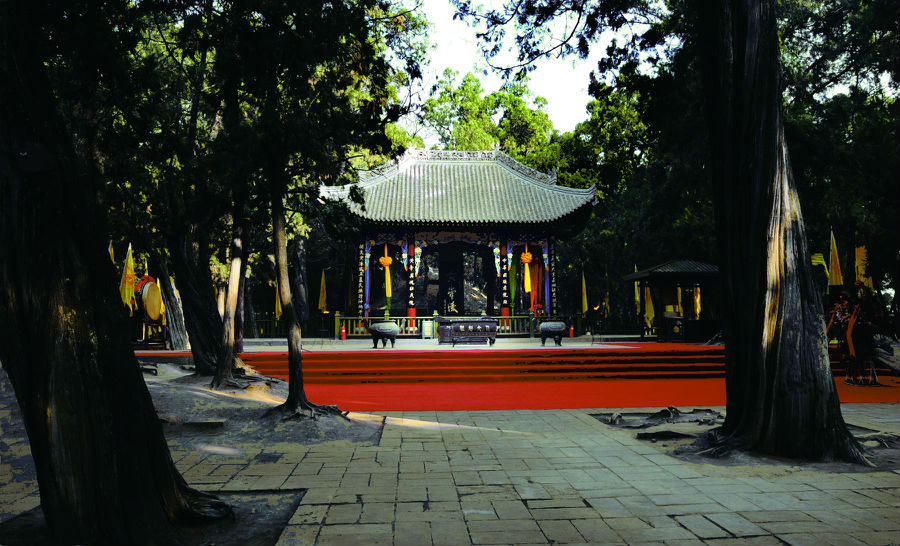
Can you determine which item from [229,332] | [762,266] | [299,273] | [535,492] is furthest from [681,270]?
[299,273]

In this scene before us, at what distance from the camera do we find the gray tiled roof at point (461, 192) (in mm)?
20438

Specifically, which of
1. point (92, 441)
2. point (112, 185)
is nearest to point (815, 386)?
point (92, 441)

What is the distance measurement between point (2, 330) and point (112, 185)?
811 cm

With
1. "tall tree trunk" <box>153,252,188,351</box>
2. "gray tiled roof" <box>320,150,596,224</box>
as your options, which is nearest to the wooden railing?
"gray tiled roof" <box>320,150,596,224</box>

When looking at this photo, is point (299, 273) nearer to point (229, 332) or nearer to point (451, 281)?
point (451, 281)

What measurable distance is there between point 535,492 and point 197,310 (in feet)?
25.9

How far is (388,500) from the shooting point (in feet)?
12.3

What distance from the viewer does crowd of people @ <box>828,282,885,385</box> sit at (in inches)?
388

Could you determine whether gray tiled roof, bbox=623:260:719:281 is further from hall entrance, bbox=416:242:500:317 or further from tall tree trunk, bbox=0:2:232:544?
tall tree trunk, bbox=0:2:232:544

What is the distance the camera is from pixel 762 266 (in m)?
5.24

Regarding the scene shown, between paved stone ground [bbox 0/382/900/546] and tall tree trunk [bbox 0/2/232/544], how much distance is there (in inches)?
36.3

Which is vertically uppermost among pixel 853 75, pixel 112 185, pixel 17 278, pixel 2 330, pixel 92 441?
pixel 853 75

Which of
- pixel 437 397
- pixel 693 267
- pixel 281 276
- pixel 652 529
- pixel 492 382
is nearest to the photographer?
pixel 652 529

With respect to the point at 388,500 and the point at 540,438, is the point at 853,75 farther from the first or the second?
the point at 388,500
